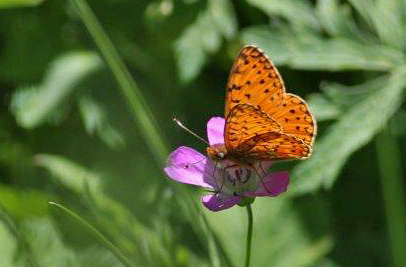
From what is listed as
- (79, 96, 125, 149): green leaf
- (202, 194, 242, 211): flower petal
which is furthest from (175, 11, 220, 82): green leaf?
(202, 194, 242, 211): flower petal

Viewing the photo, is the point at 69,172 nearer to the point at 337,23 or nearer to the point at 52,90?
the point at 52,90

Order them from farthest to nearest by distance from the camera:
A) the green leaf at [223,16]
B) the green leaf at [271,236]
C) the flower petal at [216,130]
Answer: the green leaf at [223,16], the green leaf at [271,236], the flower petal at [216,130]

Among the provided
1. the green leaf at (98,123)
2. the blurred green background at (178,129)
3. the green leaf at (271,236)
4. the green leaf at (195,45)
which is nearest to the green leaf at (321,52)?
the blurred green background at (178,129)

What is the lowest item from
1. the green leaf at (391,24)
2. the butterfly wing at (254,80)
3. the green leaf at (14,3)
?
the green leaf at (391,24)

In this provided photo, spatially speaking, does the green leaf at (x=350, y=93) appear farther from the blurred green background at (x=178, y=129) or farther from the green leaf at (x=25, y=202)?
the green leaf at (x=25, y=202)

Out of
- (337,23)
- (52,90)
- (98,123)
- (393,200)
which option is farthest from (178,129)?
(393,200)
